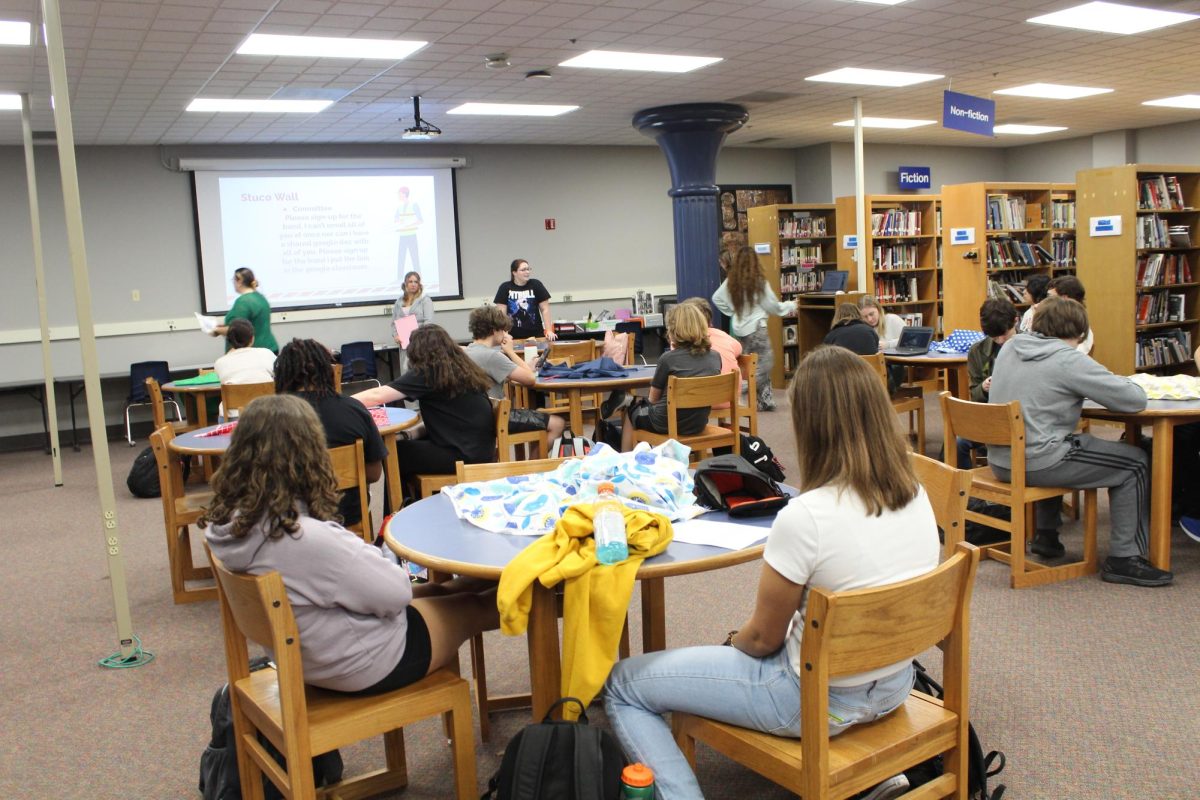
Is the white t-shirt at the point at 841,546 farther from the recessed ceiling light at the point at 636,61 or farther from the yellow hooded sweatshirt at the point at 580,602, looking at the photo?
the recessed ceiling light at the point at 636,61

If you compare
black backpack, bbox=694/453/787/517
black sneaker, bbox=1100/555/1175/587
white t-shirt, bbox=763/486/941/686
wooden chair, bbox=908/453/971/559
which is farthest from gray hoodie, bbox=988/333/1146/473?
white t-shirt, bbox=763/486/941/686

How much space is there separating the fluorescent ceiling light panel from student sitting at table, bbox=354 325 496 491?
16.8ft

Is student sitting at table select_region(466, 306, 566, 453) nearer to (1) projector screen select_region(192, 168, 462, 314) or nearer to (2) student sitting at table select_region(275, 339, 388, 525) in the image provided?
(2) student sitting at table select_region(275, 339, 388, 525)

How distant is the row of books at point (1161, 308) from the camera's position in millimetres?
8703

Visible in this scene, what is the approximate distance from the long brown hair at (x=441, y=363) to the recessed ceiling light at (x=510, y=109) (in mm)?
4835

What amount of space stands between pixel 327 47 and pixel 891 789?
5.86 m

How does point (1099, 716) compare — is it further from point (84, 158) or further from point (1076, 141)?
point (1076, 141)

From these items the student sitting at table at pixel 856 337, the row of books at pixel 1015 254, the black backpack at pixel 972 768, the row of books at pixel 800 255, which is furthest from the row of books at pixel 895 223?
the black backpack at pixel 972 768

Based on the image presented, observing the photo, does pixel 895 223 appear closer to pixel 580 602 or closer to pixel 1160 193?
pixel 1160 193

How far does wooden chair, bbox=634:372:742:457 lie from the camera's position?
17.3 ft

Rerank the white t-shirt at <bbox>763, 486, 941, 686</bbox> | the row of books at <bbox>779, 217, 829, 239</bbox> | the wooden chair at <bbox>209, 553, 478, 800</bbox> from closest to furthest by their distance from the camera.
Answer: the white t-shirt at <bbox>763, 486, 941, 686</bbox> < the wooden chair at <bbox>209, 553, 478, 800</bbox> < the row of books at <bbox>779, 217, 829, 239</bbox>

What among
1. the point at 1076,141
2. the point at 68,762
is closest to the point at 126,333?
the point at 68,762

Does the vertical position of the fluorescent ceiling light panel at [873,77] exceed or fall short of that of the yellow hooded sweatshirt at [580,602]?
it exceeds it

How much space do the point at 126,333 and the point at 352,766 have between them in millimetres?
8267
